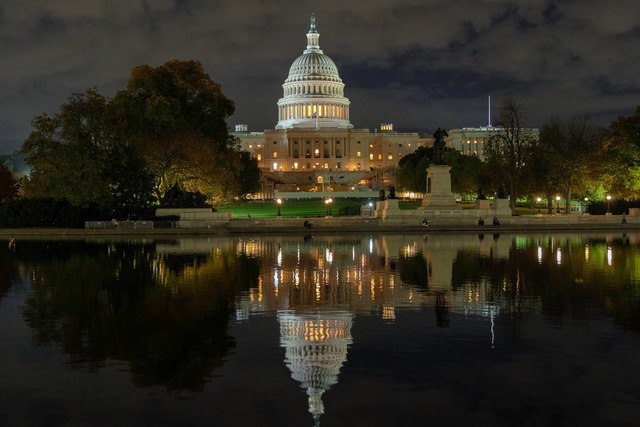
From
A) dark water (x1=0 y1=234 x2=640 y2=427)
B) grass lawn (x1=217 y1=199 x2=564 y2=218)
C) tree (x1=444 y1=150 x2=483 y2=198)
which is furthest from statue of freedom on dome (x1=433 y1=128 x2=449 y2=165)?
dark water (x1=0 y1=234 x2=640 y2=427)

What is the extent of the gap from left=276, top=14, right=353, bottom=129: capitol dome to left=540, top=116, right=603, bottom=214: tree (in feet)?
374

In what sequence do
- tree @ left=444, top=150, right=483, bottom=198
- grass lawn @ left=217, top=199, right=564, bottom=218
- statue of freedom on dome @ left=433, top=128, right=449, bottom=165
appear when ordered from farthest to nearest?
1. tree @ left=444, top=150, right=483, bottom=198
2. grass lawn @ left=217, top=199, right=564, bottom=218
3. statue of freedom on dome @ left=433, top=128, right=449, bottom=165

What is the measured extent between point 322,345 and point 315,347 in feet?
0.74

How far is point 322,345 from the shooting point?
14.5 m

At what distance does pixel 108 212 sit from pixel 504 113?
39.5 meters

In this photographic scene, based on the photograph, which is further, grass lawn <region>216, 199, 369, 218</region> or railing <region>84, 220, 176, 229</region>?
grass lawn <region>216, 199, 369, 218</region>

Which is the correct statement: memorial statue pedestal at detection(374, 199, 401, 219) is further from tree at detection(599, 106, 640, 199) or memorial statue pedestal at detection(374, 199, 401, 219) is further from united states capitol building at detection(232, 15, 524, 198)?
united states capitol building at detection(232, 15, 524, 198)

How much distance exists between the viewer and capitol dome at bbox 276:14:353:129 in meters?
195

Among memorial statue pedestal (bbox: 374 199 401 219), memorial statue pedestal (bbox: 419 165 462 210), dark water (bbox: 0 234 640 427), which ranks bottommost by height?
dark water (bbox: 0 234 640 427)

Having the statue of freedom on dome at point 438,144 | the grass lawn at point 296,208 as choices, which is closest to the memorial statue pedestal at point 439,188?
the statue of freedom on dome at point 438,144

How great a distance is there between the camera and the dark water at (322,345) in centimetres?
1092

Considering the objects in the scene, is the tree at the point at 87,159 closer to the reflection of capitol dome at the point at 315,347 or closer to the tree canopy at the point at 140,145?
the tree canopy at the point at 140,145

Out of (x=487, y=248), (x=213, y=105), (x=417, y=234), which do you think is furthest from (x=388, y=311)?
(x=213, y=105)

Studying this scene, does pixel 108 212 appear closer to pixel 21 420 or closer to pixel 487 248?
pixel 487 248
